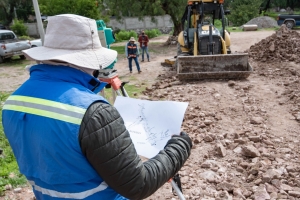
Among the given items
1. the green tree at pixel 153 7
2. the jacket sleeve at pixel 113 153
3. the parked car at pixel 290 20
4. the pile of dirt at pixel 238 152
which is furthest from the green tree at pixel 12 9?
the jacket sleeve at pixel 113 153

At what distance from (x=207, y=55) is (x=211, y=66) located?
13.5 inches

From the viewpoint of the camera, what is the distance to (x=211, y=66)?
834 cm

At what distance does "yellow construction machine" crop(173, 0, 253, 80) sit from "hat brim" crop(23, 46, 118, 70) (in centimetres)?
691

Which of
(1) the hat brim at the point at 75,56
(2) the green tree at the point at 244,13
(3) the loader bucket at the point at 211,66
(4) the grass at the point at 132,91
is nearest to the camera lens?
(1) the hat brim at the point at 75,56

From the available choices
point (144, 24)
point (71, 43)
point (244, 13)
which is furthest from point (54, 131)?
point (244, 13)

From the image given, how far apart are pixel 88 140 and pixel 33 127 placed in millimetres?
261

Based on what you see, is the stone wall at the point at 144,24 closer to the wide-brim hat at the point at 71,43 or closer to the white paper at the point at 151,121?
the white paper at the point at 151,121

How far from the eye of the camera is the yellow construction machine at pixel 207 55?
8.19m

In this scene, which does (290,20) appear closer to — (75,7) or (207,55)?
(75,7)

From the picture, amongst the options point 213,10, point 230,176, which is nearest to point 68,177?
point 230,176

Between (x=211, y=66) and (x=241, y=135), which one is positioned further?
(x=211, y=66)

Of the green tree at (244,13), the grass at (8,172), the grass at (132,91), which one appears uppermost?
the green tree at (244,13)

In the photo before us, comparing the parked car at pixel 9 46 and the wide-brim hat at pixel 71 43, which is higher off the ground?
the wide-brim hat at pixel 71 43

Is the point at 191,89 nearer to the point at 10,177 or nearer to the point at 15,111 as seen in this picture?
the point at 10,177
